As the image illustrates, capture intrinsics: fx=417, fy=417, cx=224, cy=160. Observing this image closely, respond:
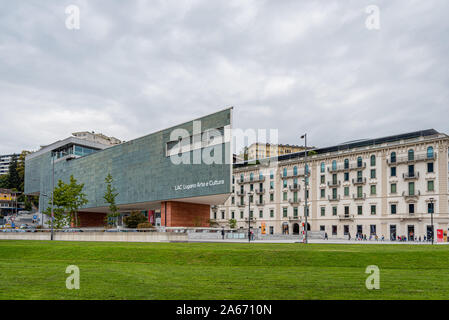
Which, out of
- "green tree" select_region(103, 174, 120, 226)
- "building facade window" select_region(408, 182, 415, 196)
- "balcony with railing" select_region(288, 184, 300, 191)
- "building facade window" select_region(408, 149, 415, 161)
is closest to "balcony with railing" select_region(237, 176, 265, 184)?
"balcony with railing" select_region(288, 184, 300, 191)

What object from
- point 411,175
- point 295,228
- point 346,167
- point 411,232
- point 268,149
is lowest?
point 295,228

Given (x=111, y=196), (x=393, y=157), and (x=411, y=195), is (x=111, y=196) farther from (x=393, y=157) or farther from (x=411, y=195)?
(x=411, y=195)

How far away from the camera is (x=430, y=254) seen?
67.8ft

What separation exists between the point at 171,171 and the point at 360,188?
33658 mm

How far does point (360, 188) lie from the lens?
242 ft

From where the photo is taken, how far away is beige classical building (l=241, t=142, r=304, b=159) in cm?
16800

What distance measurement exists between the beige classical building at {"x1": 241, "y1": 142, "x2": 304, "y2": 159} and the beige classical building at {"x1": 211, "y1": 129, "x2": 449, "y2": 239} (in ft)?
238

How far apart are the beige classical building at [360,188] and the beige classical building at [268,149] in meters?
Result: 72.7

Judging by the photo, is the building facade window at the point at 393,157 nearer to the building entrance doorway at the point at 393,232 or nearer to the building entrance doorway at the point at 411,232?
the building entrance doorway at the point at 393,232

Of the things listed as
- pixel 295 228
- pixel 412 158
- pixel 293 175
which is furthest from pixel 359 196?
pixel 295 228

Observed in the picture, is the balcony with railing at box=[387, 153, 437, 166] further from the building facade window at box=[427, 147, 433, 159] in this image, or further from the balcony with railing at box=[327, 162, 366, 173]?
the balcony with railing at box=[327, 162, 366, 173]
